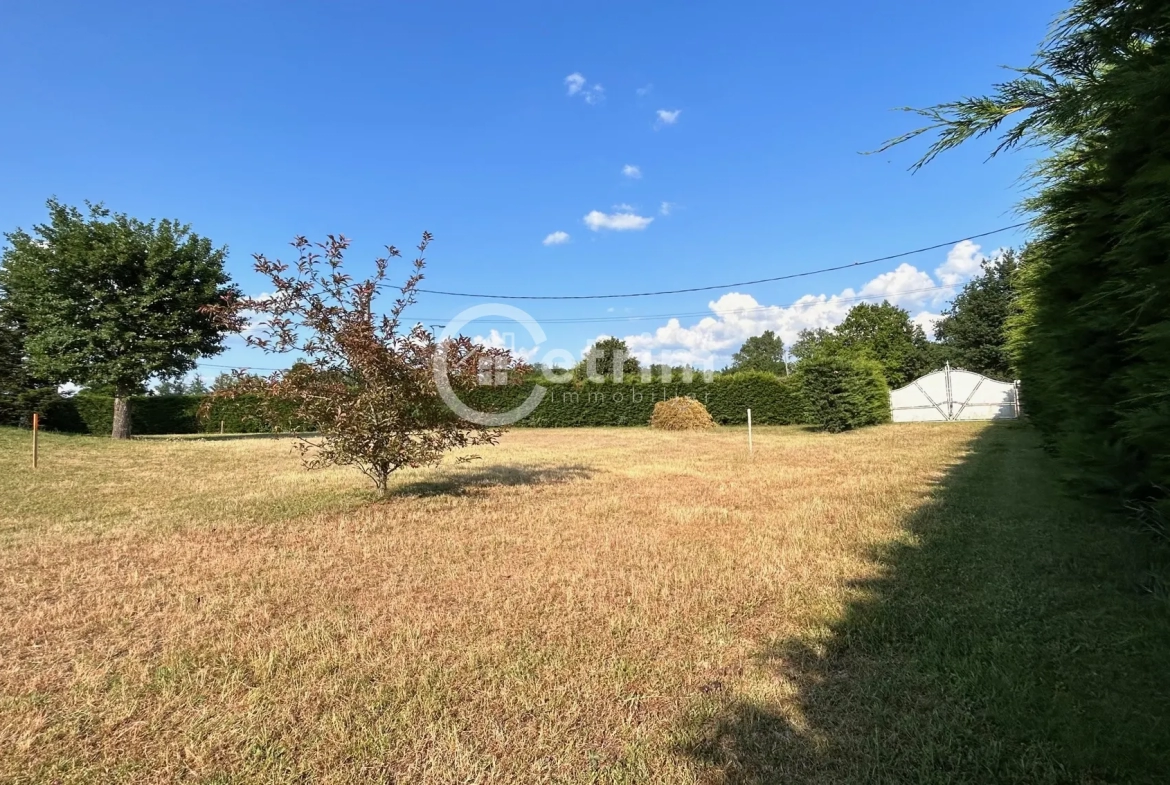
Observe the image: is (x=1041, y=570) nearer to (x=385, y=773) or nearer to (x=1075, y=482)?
(x=1075, y=482)

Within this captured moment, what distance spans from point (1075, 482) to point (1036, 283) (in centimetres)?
253

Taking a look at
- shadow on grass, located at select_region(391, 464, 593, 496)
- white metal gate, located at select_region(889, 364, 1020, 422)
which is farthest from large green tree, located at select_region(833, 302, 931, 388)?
shadow on grass, located at select_region(391, 464, 593, 496)

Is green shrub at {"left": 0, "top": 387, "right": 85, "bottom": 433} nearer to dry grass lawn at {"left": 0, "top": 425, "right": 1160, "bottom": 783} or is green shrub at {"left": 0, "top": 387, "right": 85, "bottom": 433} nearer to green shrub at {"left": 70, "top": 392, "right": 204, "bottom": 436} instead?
green shrub at {"left": 70, "top": 392, "right": 204, "bottom": 436}

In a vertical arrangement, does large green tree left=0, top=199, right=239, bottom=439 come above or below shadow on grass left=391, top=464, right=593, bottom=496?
above

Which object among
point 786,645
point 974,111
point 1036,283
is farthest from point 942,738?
point 1036,283

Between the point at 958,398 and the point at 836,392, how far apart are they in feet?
35.3

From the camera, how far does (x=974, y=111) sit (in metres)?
2.46

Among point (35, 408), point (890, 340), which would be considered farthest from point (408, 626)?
point (890, 340)

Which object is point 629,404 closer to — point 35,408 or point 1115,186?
point 35,408

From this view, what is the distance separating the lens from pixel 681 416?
2272 cm

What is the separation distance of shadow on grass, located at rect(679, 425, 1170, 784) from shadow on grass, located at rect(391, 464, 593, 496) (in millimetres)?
5663

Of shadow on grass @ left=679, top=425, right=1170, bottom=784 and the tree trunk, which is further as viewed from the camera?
the tree trunk

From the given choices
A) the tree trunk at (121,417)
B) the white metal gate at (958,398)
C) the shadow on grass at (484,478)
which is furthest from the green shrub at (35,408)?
the white metal gate at (958,398)

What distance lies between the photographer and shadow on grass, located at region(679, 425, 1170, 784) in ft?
5.93
